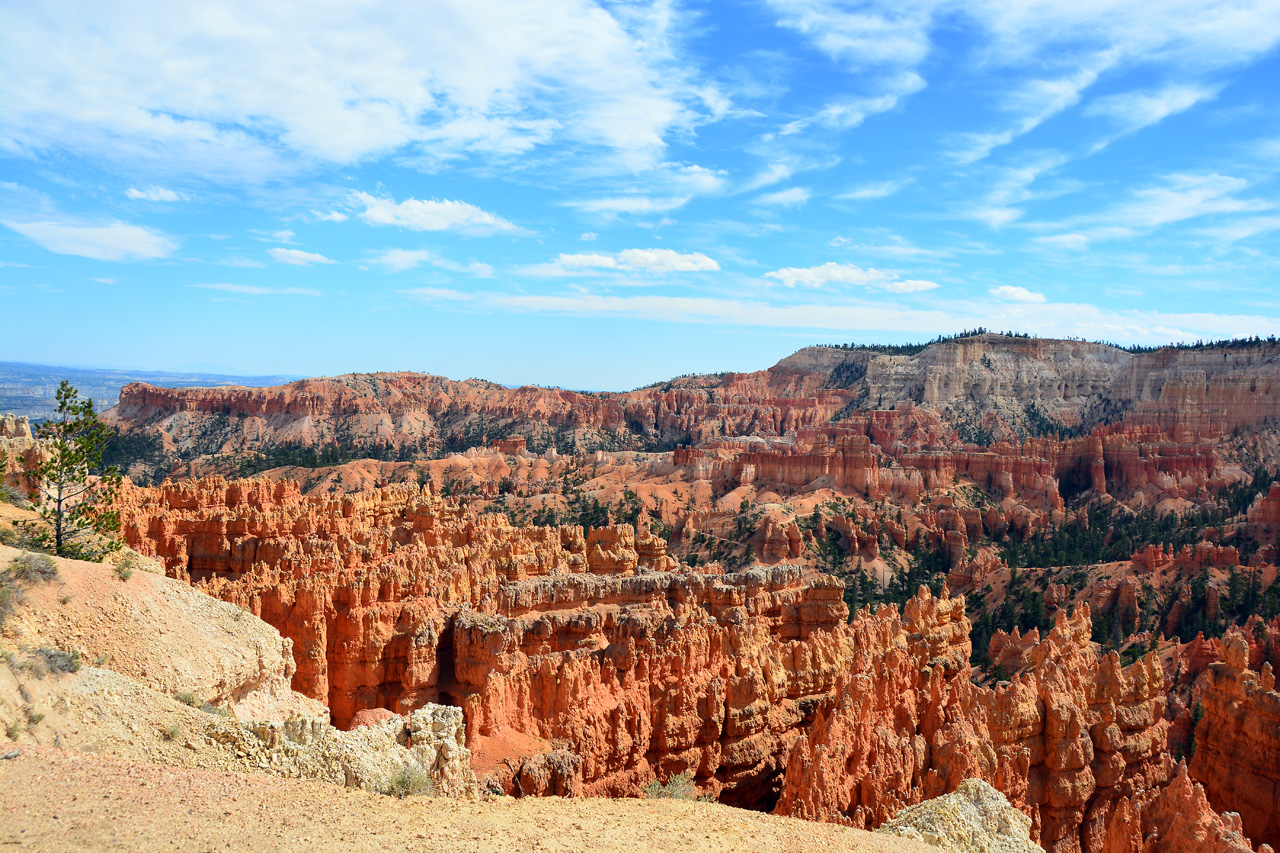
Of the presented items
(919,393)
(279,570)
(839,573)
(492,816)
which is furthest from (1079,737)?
(919,393)

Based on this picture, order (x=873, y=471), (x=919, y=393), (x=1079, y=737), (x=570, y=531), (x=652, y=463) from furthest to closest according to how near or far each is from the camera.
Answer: (x=919, y=393) < (x=652, y=463) < (x=873, y=471) < (x=570, y=531) < (x=1079, y=737)

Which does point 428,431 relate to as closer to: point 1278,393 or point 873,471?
point 873,471

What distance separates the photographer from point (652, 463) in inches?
4338

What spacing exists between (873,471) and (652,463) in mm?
29655

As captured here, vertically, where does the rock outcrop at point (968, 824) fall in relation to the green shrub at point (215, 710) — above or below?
below

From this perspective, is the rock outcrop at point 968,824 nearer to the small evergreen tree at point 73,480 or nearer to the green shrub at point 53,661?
the green shrub at point 53,661

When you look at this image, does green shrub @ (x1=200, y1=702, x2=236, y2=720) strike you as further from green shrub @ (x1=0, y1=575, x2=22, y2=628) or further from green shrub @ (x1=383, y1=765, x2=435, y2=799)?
green shrub @ (x1=0, y1=575, x2=22, y2=628)

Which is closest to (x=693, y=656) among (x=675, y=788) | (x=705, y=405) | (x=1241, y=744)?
(x=675, y=788)

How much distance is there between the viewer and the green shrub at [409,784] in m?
12.2

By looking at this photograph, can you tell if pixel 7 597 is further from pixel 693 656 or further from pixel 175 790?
pixel 693 656

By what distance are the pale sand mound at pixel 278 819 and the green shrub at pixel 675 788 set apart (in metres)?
8.47

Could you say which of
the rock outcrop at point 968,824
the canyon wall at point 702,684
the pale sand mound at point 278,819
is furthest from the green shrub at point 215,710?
the rock outcrop at point 968,824

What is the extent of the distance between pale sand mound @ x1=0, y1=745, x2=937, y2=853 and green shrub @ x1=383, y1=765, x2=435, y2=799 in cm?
89

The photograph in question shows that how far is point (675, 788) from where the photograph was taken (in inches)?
870
